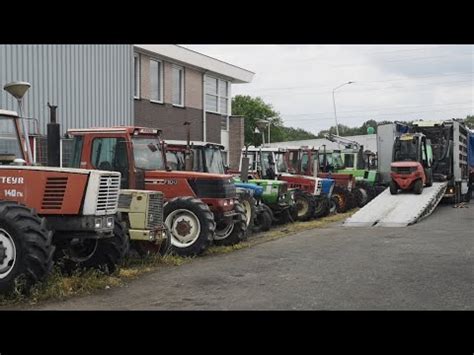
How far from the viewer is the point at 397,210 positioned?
63.2 feet

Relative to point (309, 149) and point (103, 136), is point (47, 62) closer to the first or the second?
point (103, 136)

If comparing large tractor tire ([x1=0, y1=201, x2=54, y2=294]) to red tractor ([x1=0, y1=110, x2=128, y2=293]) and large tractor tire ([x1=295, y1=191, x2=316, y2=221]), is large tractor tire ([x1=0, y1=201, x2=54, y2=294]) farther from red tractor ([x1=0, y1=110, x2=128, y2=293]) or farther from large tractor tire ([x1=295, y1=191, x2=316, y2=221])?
large tractor tire ([x1=295, y1=191, x2=316, y2=221])

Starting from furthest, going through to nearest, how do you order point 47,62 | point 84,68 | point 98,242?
point 84,68, point 47,62, point 98,242

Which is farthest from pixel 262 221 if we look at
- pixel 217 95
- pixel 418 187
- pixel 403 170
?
pixel 217 95

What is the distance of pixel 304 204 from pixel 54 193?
39.6 feet

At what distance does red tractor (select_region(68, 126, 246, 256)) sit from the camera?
442 inches

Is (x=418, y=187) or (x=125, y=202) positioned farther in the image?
(x=418, y=187)

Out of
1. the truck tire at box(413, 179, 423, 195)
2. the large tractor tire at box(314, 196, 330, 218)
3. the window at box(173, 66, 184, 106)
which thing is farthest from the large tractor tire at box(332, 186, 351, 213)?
the window at box(173, 66, 184, 106)

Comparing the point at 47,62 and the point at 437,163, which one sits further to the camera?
the point at 437,163

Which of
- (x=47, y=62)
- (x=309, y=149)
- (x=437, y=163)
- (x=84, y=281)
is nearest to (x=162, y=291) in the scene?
(x=84, y=281)

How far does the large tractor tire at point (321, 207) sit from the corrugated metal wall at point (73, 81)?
716 centimetres

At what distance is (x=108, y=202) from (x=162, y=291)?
145 centimetres

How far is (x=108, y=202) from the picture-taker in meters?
8.60

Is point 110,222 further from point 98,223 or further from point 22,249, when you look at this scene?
point 22,249
